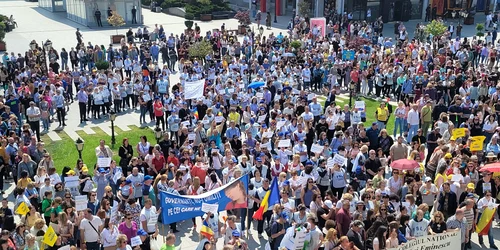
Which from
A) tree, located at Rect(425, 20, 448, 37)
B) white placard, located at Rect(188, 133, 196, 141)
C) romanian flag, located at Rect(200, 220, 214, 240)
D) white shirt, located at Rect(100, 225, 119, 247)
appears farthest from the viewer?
tree, located at Rect(425, 20, 448, 37)

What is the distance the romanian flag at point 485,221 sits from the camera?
43.7 ft

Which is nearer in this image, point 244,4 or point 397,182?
point 397,182

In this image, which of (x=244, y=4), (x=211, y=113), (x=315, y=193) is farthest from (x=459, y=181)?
(x=244, y=4)

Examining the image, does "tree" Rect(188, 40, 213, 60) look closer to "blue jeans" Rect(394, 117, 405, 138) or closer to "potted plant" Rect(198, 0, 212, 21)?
"blue jeans" Rect(394, 117, 405, 138)

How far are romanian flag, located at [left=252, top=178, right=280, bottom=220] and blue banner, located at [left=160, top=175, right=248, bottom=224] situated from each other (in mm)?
413

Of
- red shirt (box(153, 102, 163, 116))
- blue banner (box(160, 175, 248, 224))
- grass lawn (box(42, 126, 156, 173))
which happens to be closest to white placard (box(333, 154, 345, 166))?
blue banner (box(160, 175, 248, 224))

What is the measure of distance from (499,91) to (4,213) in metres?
16.9

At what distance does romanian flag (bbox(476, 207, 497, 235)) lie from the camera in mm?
13312

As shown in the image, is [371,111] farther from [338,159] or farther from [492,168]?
[492,168]

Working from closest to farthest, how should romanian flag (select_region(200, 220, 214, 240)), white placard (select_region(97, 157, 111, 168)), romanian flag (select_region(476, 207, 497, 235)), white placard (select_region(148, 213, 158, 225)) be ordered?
romanian flag (select_region(200, 220, 214, 240)) < white placard (select_region(148, 213, 158, 225)) < romanian flag (select_region(476, 207, 497, 235)) < white placard (select_region(97, 157, 111, 168))

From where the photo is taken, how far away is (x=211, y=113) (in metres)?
19.4

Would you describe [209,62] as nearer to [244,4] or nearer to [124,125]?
[124,125]

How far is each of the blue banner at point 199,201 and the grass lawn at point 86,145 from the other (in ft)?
22.3

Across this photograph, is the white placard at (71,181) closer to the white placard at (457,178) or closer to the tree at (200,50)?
the white placard at (457,178)
